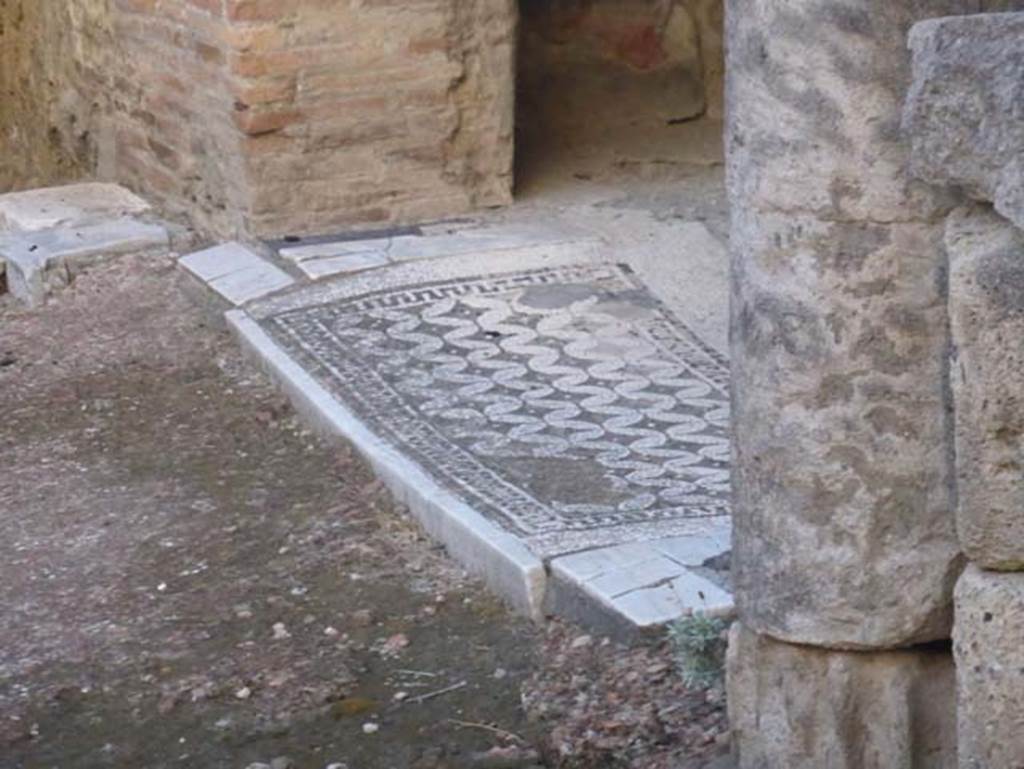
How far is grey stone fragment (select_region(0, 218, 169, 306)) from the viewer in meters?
6.76

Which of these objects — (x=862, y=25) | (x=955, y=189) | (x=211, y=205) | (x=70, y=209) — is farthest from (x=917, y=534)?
(x=70, y=209)

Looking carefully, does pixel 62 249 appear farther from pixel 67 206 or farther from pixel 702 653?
pixel 702 653

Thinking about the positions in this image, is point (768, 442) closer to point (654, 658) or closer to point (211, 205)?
point (654, 658)

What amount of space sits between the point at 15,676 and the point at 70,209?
3.16 m

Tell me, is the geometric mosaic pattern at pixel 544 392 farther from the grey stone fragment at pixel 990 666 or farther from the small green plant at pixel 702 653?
the grey stone fragment at pixel 990 666

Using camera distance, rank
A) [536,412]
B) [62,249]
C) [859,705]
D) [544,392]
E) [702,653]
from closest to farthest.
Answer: [859,705], [702,653], [536,412], [544,392], [62,249]

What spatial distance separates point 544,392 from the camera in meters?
5.39

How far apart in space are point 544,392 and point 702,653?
5.45 feet

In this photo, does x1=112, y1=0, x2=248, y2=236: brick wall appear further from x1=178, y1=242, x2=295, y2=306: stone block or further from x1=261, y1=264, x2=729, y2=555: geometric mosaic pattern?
x1=261, y1=264, x2=729, y2=555: geometric mosaic pattern

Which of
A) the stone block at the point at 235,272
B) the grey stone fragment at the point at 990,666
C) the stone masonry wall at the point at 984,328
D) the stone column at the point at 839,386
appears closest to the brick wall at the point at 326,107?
the stone block at the point at 235,272

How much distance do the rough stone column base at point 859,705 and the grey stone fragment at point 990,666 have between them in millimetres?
289

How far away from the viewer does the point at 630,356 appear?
18.4ft

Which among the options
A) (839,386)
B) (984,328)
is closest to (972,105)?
(984,328)

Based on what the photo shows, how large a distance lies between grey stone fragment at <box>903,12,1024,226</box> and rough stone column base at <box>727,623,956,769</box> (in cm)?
75
